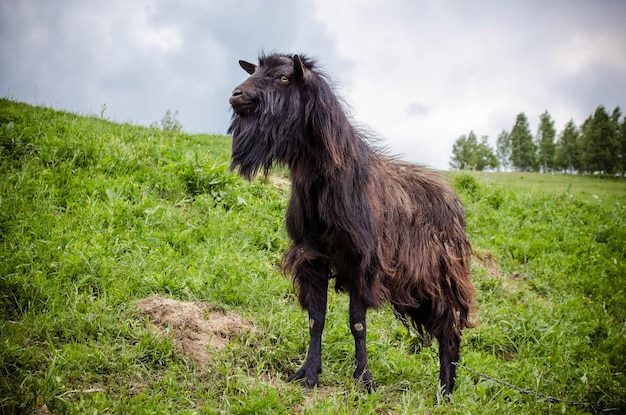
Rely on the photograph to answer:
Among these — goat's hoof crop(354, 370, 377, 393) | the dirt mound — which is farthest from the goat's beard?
goat's hoof crop(354, 370, 377, 393)

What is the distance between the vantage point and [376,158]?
436 centimetres

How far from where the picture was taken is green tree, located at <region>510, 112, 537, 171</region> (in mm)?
65812

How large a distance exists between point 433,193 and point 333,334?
1683 millimetres

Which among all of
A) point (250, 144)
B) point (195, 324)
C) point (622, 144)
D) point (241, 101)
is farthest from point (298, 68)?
point (622, 144)

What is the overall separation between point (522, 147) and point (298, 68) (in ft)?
228

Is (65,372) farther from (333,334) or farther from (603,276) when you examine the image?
(603,276)

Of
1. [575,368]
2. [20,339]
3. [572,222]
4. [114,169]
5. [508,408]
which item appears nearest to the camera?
[20,339]

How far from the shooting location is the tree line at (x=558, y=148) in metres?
51.2

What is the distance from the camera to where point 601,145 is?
5188 cm

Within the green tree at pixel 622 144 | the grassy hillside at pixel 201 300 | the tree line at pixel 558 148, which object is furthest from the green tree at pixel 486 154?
the grassy hillside at pixel 201 300

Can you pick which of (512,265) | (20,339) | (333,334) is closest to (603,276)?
(512,265)

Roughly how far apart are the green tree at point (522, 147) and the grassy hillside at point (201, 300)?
60913 mm

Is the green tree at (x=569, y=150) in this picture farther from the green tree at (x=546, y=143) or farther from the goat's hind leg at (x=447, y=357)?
the goat's hind leg at (x=447, y=357)

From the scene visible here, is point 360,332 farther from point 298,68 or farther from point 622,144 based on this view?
point 622,144
